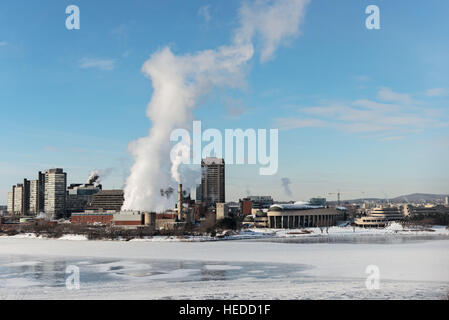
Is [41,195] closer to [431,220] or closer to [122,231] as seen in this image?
[122,231]

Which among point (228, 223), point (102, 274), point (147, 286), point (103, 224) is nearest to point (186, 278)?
point (147, 286)

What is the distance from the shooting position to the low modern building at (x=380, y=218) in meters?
121

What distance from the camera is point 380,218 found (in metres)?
123

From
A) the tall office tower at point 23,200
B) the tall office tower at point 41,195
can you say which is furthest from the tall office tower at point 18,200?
the tall office tower at point 41,195

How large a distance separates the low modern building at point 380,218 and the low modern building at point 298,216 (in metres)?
7.69

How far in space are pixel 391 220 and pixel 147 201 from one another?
69095 millimetres

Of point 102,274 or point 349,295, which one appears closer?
point 349,295

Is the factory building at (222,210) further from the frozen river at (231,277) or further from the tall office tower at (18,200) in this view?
the tall office tower at (18,200)

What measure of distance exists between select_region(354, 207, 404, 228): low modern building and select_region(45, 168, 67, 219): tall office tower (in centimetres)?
10726

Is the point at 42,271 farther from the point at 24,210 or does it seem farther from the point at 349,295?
the point at 24,210

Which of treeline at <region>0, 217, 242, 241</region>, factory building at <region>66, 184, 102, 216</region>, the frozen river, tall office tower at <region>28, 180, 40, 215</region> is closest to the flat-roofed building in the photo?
factory building at <region>66, 184, 102, 216</region>

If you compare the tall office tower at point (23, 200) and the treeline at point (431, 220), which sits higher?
the tall office tower at point (23, 200)
